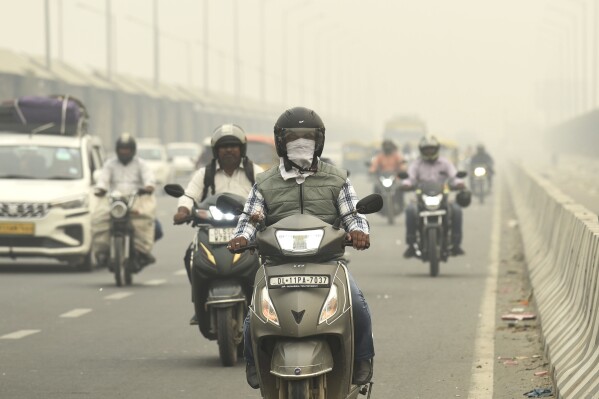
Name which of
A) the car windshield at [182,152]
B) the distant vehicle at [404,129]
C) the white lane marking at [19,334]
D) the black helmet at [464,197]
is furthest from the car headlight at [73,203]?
the distant vehicle at [404,129]

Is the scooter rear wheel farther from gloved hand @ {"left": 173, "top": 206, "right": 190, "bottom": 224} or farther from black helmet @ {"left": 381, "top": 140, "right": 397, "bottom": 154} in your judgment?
black helmet @ {"left": 381, "top": 140, "right": 397, "bottom": 154}

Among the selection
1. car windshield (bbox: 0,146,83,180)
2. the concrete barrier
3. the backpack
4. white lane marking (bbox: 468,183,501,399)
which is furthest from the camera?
car windshield (bbox: 0,146,83,180)

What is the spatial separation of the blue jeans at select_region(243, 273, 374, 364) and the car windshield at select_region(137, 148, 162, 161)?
5104 centimetres

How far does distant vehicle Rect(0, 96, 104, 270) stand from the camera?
20688 mm

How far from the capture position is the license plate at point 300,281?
770 cm

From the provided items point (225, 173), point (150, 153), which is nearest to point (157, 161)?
point (150, 153)

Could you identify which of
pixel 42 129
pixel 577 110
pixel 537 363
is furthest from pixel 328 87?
Result: pixel 537 363

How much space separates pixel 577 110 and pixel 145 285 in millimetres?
134517

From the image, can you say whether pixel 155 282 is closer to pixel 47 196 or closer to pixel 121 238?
pixel 121 238

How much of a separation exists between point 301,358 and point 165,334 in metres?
6.24

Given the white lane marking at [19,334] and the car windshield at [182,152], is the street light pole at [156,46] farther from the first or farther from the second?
the white lane marking at [19,334]

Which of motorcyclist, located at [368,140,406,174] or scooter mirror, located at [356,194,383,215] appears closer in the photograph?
scooter mirror, located at [356,194,383,215]

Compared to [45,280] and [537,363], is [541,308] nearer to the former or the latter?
[537,363]

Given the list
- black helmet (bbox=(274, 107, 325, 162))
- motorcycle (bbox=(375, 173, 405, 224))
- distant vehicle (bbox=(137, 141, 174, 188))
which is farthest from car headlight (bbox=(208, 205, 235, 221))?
distant vehicle (bbox=(137, 141, 174, 188))
